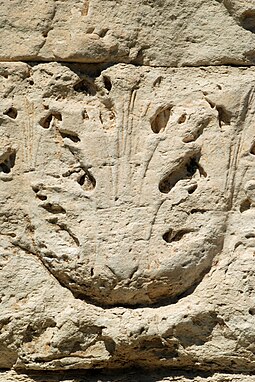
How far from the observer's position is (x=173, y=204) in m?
2.29

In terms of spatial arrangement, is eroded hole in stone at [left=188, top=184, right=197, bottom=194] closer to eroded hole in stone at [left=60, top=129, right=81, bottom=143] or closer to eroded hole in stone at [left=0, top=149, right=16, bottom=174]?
eroded hole in stone at [left=60, top=129, right=81, bottom=143]

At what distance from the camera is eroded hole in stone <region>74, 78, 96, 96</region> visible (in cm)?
234

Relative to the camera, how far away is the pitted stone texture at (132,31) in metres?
2.32

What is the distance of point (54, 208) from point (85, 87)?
1.03 feet

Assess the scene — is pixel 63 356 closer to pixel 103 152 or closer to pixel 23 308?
pixel 23 308

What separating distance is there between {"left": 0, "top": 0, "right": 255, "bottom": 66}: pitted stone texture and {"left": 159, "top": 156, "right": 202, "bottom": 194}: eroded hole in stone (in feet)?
0.82

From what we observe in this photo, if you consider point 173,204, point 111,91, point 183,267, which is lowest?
point 183,267

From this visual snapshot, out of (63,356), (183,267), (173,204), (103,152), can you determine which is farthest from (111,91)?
(63,356)

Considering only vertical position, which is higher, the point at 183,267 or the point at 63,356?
the point at 183,267

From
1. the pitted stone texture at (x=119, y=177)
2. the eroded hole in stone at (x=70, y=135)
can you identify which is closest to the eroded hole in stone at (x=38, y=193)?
the pitted stone texture at (x=119, y=177)

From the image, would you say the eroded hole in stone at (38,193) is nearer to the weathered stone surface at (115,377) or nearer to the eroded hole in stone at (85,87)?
the eroded hole in stone at (85,87)

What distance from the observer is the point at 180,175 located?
2318 mm

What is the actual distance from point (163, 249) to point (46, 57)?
1.82 ft

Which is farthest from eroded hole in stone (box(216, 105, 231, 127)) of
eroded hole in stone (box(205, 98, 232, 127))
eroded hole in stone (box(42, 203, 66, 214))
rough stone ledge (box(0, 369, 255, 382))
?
rough stone ledge (box(0, 369, 255, 382))
